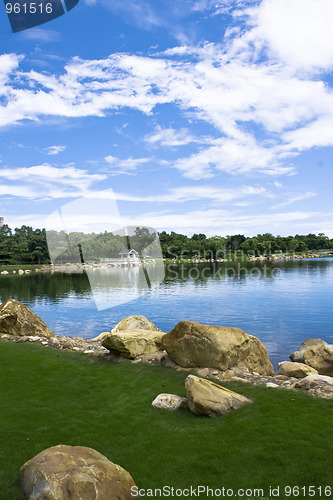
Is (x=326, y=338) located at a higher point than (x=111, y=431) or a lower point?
lower

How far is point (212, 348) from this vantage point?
14.0 m

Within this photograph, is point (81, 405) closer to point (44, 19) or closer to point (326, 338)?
point (44, 19)

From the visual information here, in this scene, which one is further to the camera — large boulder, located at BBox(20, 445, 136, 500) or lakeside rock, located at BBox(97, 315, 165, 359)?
lakeside rock, located at BBox(97, 315, 165, 359)

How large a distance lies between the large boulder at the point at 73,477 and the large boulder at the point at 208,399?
11.4 feet

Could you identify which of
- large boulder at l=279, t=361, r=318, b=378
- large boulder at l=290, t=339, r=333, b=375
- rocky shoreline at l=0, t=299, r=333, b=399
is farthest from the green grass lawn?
large boulder at l=290, t=339, r=333, b=375

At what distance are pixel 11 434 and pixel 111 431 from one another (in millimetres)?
2551

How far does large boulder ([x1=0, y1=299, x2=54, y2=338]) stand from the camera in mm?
21188

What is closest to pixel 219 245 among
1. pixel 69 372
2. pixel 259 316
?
pixel 259 316

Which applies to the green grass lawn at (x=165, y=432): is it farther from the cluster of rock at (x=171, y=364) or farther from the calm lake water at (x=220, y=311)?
the calm lake water at (x=220, y=311)

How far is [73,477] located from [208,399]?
4767mm

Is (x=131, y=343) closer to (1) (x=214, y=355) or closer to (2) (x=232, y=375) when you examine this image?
(1) (x=214, y=355)

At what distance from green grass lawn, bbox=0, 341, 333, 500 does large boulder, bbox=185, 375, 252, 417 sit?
0.24m

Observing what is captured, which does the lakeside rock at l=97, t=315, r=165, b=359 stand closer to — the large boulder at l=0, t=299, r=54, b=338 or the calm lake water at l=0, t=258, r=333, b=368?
the large boulder at l=0, t=299, r=54, b=338

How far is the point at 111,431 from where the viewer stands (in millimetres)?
9273
